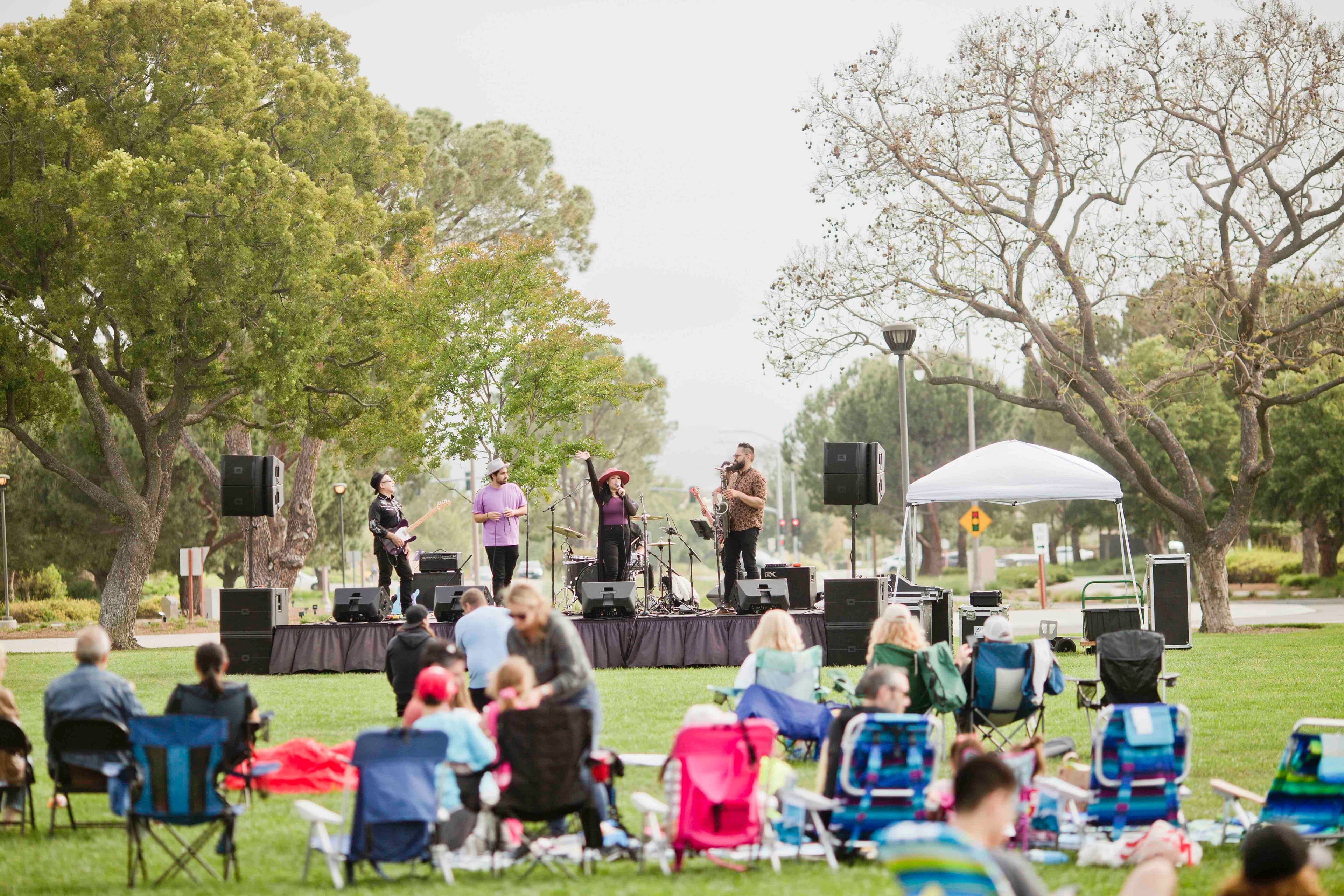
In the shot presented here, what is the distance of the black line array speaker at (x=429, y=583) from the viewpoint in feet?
53.6

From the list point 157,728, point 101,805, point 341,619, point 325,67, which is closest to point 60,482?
point 325,67

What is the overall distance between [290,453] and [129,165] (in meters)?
11.7

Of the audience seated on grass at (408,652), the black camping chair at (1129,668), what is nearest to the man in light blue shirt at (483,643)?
the audience seated on grass at (408,652)

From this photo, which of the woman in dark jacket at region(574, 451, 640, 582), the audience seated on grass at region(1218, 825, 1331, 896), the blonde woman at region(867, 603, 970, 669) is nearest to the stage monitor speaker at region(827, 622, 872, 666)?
the woman in dark jacket at region(574, 451, 640, 582)

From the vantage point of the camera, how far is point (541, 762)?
582 cm

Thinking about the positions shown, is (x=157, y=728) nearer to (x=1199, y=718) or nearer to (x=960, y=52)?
(x=1199, y=718)

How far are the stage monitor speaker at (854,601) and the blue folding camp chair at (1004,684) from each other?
18.5ft

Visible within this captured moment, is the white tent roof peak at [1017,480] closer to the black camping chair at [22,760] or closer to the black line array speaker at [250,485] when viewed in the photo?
the black line array speaker at [250,485]

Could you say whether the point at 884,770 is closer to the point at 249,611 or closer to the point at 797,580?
the point at 249,611

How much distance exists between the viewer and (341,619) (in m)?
15.7

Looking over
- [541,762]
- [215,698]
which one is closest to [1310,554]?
[541,762]

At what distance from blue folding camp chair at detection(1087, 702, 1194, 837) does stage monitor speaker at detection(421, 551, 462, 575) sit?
40.6ft

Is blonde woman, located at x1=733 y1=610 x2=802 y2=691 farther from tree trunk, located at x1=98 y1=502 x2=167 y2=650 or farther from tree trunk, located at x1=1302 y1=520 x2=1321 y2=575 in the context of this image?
tree trunk, located at x1=1302 y1=520 x2=1321 y2=575

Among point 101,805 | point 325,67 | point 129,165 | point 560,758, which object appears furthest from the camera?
point 325,67
